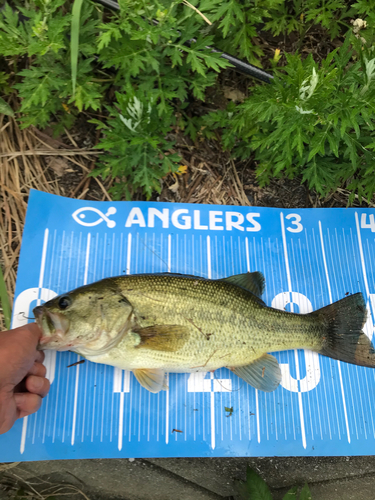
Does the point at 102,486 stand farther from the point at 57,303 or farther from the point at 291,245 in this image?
the point at 291,245

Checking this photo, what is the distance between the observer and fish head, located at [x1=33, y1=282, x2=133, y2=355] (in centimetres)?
261

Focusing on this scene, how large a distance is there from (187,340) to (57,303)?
1.11m

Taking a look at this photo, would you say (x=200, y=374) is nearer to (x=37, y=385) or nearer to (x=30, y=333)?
(x=37, y=385)

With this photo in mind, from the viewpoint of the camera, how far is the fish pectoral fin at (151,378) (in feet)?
9.64

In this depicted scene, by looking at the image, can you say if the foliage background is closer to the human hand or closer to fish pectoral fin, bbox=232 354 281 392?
the human hand

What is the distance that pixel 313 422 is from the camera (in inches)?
127

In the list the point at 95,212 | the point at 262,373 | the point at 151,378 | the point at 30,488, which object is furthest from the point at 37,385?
the point at 262,373

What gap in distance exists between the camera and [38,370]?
2.93m

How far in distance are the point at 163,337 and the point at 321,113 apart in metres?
2.16

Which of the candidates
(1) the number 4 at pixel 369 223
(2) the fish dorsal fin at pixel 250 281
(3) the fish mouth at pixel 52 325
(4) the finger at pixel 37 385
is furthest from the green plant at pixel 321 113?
(4) the finger at pixel 37 385

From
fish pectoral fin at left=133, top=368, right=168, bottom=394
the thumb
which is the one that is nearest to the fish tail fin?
fish pectoral fin at left=133, top=368, right=168, bottom=394

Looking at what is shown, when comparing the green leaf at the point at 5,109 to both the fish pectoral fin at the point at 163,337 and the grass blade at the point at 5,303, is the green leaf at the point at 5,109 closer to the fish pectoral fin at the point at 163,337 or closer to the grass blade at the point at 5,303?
Answer: the grass blade at the point at 5,303

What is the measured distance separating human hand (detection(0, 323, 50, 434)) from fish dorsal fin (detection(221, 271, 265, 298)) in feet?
5.70

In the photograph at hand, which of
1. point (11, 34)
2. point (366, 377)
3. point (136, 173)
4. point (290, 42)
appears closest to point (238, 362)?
point (366, 377)
